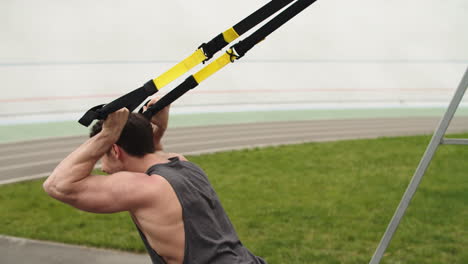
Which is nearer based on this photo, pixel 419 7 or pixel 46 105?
pixel 46 105

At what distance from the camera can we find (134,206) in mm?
2508

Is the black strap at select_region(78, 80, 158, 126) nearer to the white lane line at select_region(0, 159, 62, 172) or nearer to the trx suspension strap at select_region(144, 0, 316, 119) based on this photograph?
the trx suspension strap at select_region(144, 0, 316, 119)

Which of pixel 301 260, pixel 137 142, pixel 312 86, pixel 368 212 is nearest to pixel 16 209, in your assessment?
pixel 301 260

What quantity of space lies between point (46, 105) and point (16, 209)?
9.49 m

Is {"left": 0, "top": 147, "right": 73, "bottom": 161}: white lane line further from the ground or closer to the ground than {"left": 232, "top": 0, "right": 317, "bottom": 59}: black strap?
closer to the ground

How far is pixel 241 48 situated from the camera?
2277mm

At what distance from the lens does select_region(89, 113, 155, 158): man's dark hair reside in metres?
2.62

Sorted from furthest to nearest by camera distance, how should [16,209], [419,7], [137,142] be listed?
[419,7] < [16,209] < [137,142]

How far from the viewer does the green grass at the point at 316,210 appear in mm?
5805

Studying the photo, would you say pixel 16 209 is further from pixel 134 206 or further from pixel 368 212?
pixel 134 206

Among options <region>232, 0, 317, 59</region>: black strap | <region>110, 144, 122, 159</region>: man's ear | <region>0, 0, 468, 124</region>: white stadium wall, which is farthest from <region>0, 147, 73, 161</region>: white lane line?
<region>232, 0, 317, 59</region>: black strap

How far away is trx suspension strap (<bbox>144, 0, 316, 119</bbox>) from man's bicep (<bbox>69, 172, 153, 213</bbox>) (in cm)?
39

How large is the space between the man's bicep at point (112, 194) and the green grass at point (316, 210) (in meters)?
3.20

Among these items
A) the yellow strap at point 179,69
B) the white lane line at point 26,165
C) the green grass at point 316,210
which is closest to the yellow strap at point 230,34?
the yellow strap at point 179,69
